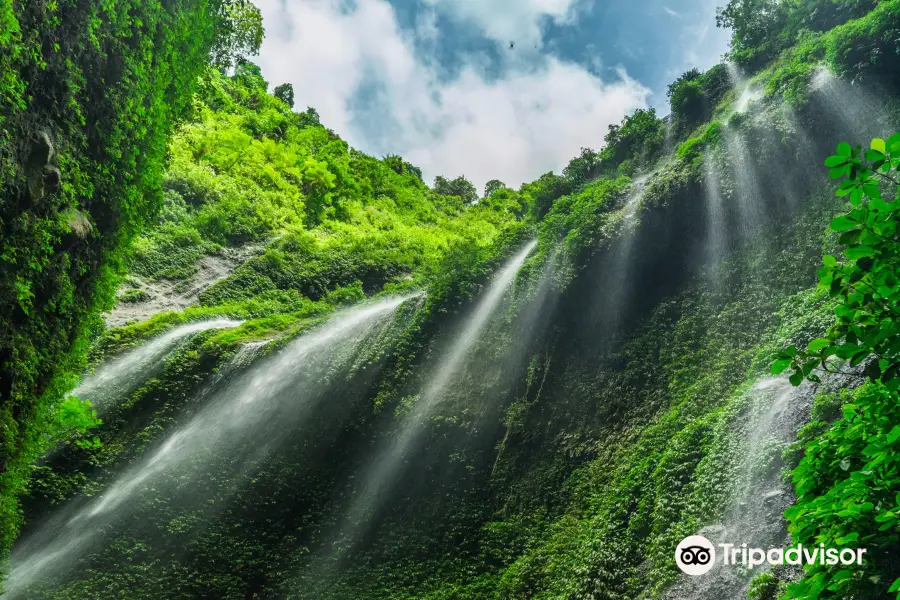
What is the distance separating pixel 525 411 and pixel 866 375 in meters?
10.7

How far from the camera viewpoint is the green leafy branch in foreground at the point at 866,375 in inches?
84.1

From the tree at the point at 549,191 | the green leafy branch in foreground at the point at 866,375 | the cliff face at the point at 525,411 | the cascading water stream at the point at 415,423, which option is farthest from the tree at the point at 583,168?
the green leafy branch in foreground at the point at 866,375

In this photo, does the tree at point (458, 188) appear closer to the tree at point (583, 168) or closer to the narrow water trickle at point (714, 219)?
the tree at point (583, 168)

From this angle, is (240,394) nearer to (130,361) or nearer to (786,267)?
(130,361)

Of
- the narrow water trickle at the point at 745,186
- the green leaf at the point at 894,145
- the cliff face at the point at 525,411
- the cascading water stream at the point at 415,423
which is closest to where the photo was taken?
the green leaf at the point at 894,145

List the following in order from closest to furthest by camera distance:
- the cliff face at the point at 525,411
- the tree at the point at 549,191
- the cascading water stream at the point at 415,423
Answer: the cliff face at the point at 525,411
the cascading water stream at the point at 415,423
the tree at the point at 549,191

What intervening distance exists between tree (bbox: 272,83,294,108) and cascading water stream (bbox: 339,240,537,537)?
137 ft

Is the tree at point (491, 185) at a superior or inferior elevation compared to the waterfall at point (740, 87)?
superior

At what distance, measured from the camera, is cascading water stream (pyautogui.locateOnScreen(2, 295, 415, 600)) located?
42.2 ft

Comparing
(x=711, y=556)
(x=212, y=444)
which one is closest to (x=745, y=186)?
(x=711, y=556)

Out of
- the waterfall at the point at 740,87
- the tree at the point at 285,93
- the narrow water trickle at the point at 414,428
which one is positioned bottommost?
the narrow water trickle at the point at 414,428

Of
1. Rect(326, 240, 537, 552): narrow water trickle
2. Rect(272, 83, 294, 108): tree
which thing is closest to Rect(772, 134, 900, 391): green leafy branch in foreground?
Rect(326, 240, 537, 552): narrow water trickle

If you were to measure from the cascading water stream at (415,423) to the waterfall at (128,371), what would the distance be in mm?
9190

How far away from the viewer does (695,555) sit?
7336 mm
